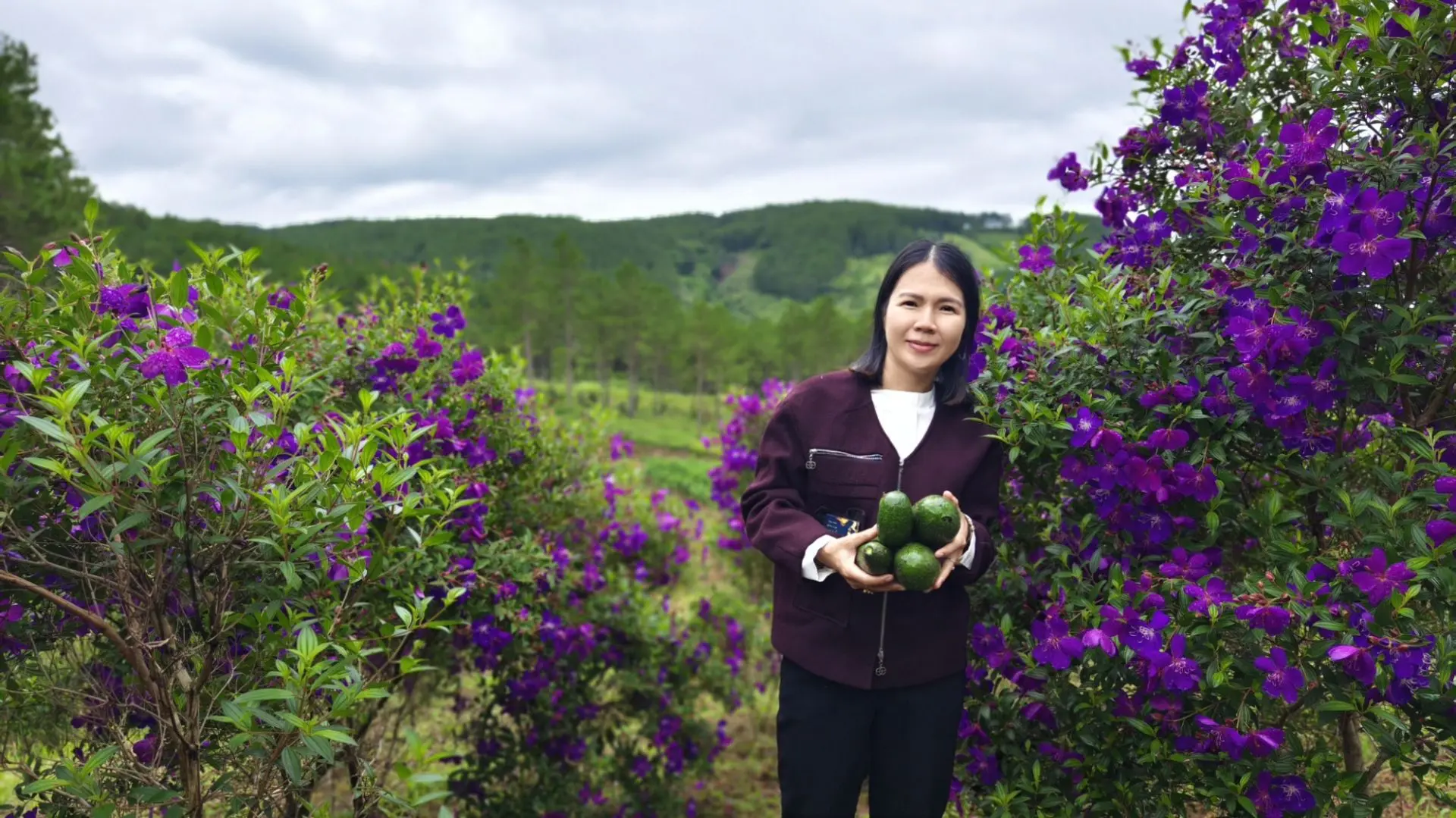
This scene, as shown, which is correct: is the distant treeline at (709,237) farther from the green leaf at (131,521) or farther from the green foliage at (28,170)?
the green leaf at (131,521)

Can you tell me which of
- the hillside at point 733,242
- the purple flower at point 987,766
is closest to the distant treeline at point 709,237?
the hillside at point 733,242

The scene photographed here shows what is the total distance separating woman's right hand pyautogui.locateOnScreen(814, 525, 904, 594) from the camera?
2.03 meters

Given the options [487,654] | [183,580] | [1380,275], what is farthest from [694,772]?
[1380,275]

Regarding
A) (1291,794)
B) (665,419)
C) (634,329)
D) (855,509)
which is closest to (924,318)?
(855,509)

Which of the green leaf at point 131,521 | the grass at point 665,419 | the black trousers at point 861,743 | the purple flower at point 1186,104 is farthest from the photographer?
the grass at point 665,419

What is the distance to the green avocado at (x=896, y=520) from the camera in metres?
2.02

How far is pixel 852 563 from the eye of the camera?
209cm

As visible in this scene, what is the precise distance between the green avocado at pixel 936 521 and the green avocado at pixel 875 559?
0.10m

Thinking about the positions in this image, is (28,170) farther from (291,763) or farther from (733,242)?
(733,242)

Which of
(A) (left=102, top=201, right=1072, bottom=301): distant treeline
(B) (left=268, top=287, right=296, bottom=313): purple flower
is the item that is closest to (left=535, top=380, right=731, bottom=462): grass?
(B) (left=268, top=287, right=296, bottom=313): purple flower

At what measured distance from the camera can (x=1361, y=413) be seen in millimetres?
2123

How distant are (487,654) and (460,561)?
0.89 metres

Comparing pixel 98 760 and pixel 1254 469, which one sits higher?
pixel 1254 469

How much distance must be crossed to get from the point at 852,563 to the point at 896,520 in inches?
6.5
